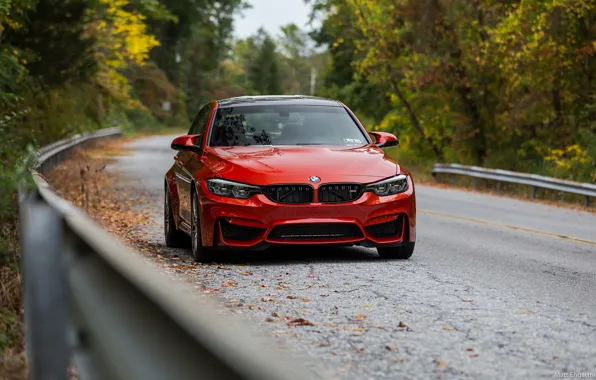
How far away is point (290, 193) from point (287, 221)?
268mm

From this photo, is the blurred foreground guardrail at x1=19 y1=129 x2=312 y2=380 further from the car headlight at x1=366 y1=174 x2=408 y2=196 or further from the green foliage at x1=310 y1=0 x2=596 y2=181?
the green foliage at x1=310 y1=0 x2=596 y2=181

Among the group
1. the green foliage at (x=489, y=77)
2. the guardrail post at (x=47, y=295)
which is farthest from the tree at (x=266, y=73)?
the guardrail post at (x=47, y=295)

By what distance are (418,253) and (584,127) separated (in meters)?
20.0

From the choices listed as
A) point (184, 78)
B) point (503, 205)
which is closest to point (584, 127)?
point (503, 205)

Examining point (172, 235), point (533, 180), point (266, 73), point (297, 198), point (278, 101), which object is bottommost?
point (266, 73)

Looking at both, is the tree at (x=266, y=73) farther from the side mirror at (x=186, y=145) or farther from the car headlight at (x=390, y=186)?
the car headlight at (x=390, y=186)

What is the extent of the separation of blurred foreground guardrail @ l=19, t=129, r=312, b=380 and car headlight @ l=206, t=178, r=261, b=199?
4.91 meters

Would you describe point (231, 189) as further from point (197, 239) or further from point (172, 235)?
point (172, 235)

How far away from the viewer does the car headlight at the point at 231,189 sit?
10.2 meters

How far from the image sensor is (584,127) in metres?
30.5

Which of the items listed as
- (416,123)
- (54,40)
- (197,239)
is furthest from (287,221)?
(416,123)

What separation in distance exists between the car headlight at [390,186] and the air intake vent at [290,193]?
0.60 metres

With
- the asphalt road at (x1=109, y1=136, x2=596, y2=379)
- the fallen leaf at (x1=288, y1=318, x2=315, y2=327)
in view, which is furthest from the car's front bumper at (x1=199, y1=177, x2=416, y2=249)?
the fallen leaf at (x1=288, y1=318, x2=315, y2=327)

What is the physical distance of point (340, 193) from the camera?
10344 mm
